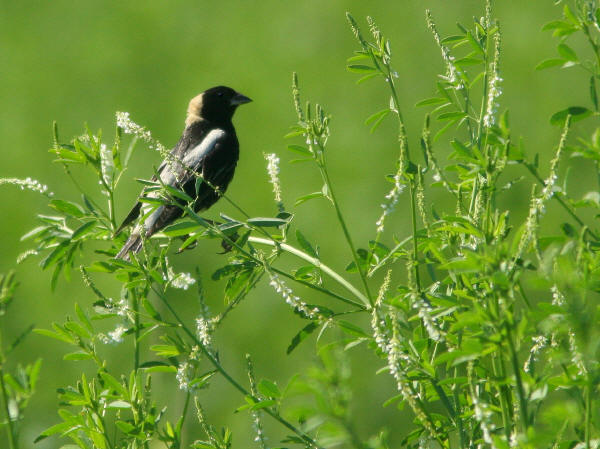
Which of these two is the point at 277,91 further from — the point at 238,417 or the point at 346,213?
the point at 238,417

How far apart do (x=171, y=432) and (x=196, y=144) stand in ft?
10.5

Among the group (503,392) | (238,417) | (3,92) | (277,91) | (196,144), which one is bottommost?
(238,417)

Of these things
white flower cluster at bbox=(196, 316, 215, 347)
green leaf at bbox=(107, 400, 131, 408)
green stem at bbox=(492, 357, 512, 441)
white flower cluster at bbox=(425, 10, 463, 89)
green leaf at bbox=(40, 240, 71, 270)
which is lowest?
green stem at bbox=(492, 357, 512, 441)

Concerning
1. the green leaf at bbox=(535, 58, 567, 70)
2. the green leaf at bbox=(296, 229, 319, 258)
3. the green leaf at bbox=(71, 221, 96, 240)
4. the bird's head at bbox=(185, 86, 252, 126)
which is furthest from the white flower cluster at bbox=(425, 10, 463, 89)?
the bird's head at bbox=(185, 86, 252, 126)

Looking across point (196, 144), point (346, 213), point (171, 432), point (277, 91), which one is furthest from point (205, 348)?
point (277, 91)

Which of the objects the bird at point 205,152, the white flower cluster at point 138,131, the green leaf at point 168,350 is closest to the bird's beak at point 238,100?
the bird at point 205,152

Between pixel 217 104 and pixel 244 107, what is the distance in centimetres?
196

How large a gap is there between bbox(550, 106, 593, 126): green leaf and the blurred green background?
3533mm

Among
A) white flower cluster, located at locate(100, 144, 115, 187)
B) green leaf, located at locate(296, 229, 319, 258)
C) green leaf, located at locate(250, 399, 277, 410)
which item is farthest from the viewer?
white flower cluster, located at locate(100, 144, 115, 187)

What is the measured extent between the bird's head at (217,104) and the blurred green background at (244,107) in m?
0.84

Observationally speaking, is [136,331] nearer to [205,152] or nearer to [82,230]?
[82,230]

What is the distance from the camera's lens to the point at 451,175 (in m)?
5.09

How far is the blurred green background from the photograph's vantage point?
570 cm

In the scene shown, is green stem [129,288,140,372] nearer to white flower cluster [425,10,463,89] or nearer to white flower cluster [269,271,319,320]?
white flower cluster [269,271,319,320]
